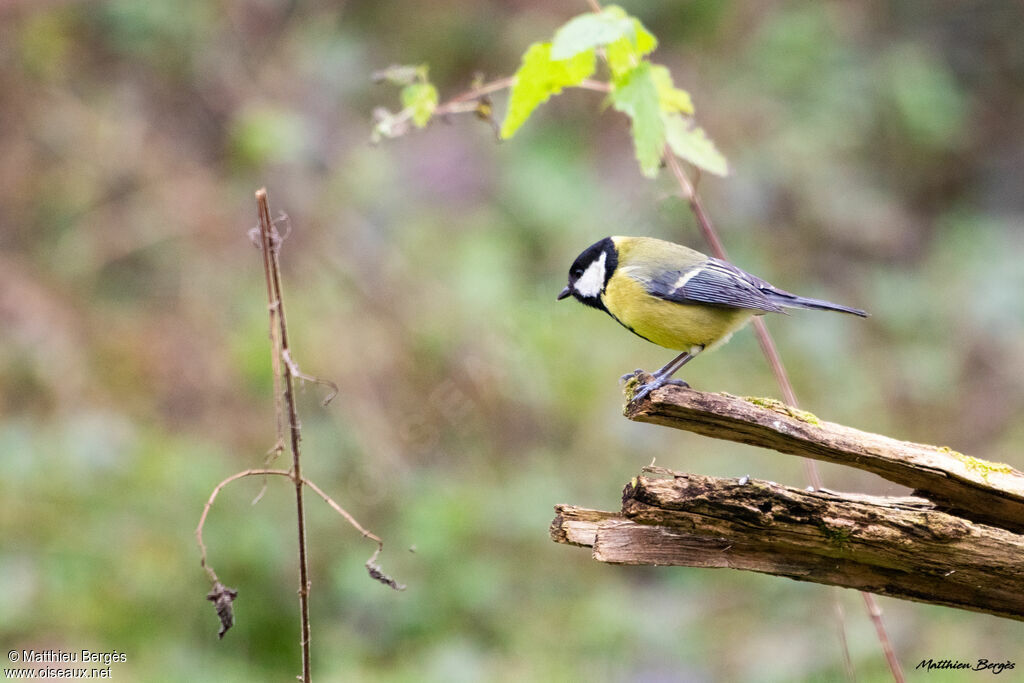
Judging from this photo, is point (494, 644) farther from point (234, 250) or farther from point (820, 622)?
point (234, 250)

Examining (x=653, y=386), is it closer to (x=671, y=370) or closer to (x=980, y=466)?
(x=671, y=370)

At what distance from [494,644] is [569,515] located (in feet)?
8.31

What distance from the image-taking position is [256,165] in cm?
608

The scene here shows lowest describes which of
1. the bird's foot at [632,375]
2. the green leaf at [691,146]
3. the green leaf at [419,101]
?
the bird's foot at [632,375]

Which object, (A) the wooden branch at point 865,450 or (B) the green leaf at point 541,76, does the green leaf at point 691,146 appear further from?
(A) the wooden branch at point 865,450

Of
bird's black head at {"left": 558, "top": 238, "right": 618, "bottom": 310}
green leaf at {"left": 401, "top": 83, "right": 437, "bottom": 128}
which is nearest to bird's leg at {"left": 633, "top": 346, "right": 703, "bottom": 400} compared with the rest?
bird's black head at {"left": 558, "top": 238, "right": 618, "bottom": 310}

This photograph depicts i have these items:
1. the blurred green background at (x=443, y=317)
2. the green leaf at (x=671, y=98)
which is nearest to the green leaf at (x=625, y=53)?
the green leaf at (x=671, y=98)

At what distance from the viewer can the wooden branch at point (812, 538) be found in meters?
2.02

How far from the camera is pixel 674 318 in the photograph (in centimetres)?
284

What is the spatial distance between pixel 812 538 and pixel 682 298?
3.18 feet

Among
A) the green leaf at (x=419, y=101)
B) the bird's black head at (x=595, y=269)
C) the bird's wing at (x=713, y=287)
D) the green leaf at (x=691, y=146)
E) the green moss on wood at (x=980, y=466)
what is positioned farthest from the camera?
the bird's black head at (x=595, y=269)

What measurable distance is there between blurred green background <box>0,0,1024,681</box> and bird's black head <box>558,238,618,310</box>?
2.15 feet

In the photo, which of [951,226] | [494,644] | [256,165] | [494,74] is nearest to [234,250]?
[256,165]

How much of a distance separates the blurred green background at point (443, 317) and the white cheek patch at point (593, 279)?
27.1 inches
